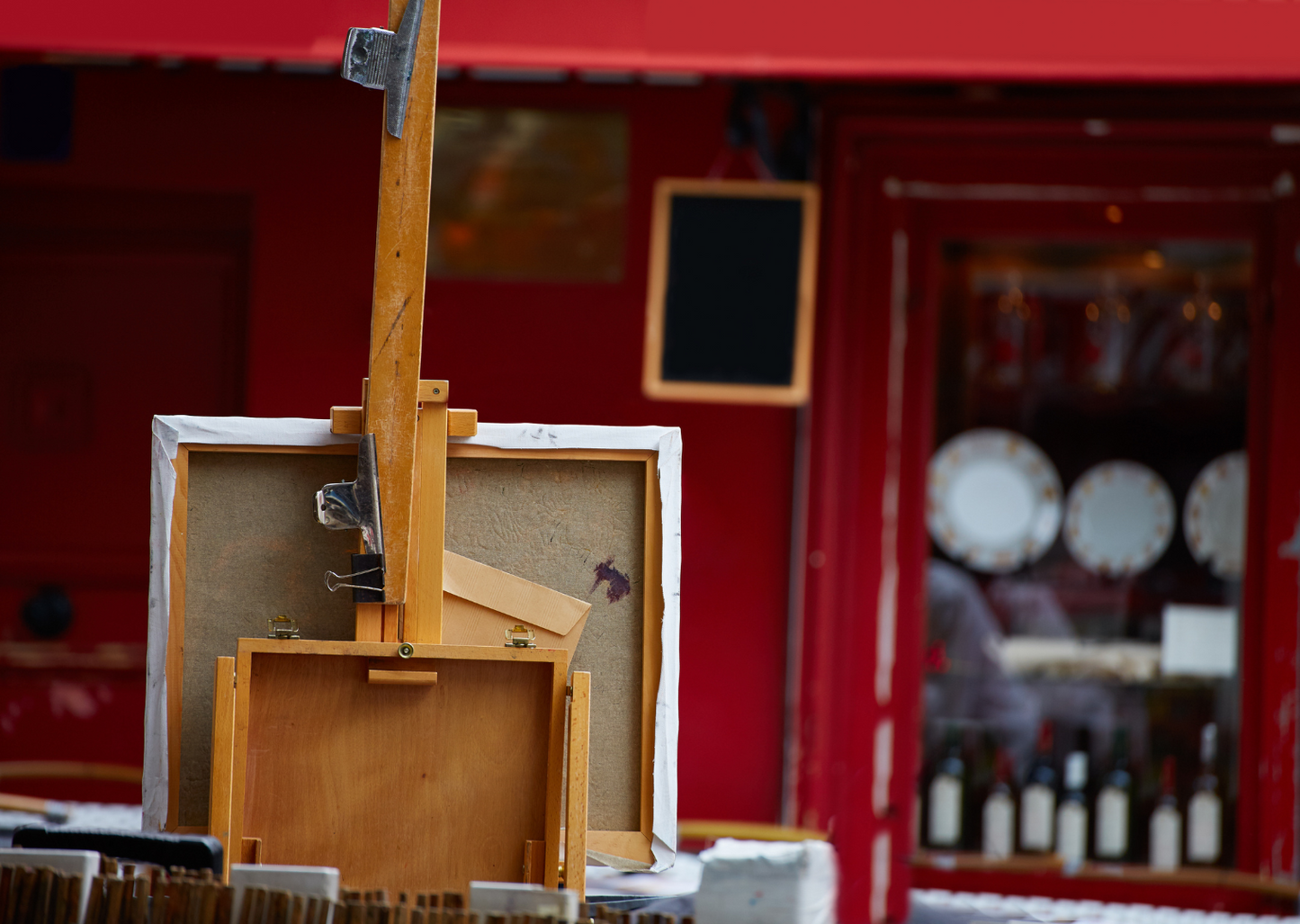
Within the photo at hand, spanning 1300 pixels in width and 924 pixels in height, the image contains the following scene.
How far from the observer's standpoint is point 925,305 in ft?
11.1

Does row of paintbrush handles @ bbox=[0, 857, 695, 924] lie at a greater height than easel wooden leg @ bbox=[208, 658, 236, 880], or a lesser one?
lesser

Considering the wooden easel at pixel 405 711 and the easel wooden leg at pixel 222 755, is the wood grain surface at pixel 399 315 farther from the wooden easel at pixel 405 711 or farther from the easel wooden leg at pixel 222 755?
the easel wooden leg at pixel 222 755

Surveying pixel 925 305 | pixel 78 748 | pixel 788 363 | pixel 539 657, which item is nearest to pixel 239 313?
pixel 78 748

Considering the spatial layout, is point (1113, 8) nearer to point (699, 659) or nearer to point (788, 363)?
point (788, 363)

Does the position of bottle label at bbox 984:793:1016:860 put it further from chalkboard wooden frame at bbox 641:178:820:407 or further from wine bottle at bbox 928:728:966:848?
chalkboard wooden frame at bbox 641:178:820:407

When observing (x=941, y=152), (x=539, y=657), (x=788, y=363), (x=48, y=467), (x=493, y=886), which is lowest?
(x=493, y=886)

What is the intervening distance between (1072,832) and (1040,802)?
4.1 inches

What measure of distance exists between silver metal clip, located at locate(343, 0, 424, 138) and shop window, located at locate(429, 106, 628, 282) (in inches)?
63.5

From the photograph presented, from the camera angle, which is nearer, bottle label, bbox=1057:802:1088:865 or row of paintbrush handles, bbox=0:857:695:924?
row of paintbrush handles, bbox=0:857:695:924

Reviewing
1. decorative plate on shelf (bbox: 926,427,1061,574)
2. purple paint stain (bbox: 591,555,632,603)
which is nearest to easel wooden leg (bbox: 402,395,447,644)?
purple paint stain (bbox: 591,555,632,603)

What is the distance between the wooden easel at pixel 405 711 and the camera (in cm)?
171

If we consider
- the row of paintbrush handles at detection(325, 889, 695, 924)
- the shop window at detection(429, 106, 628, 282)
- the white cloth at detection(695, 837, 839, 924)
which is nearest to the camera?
the row of paintbrush handles at detection(325, 889, 695, 924)

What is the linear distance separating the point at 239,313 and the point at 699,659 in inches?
57.0

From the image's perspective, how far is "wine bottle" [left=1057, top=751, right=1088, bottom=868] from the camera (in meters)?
3.39
